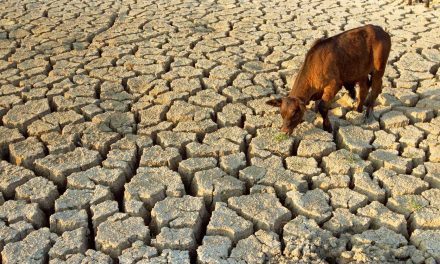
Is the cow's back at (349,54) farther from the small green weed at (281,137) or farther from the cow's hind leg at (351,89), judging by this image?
the small green weed at (281,137)

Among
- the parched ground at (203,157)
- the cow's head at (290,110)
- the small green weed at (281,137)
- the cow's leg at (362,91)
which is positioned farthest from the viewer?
the cow's leg at (362,91)

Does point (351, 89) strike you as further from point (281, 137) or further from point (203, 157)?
point (203, 157)

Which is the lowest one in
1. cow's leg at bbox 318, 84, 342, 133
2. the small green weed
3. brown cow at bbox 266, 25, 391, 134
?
the small green weed

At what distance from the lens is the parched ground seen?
3.26 meters

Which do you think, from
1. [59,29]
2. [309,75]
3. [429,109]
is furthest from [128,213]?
[59,29]

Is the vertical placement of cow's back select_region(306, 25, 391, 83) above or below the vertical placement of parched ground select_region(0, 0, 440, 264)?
above

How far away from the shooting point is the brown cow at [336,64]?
4.44 meters

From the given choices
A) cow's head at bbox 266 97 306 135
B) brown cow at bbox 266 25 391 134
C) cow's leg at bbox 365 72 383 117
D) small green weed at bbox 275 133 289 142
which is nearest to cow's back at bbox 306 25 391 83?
brown cow at bbox 266 25 391 134

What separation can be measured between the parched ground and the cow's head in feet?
0.61

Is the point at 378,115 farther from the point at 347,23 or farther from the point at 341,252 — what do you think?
the point at 347,23

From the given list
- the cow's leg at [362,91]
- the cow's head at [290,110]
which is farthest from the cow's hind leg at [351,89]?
the cow's head at [290,110]

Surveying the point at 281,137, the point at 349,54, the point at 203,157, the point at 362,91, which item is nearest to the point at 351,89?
the point at 362,91

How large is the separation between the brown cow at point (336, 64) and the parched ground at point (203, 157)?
0.35m

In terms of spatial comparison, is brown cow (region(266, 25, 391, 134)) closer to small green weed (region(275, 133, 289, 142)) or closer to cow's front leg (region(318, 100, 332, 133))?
cow's front leg (region(318, 100, 332, 133))
